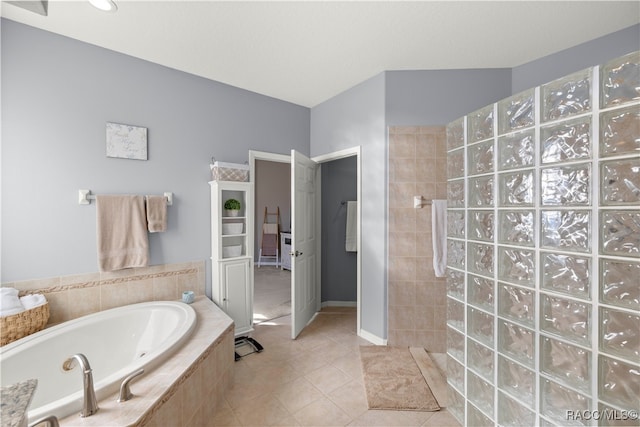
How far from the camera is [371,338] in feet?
8.59

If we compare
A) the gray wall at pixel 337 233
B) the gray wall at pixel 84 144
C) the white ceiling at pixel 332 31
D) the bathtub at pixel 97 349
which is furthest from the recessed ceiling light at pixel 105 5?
the gray wall at pixel 337 233

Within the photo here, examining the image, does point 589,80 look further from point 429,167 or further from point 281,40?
point 281,40

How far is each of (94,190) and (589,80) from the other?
121 inches

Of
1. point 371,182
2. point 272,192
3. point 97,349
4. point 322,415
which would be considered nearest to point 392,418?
point 322,415

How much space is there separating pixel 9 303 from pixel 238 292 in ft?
5.02

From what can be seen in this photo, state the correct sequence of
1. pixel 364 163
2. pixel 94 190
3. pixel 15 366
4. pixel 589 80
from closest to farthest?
pixel 589 80 → pixel 15 366 → pixel 94 190 → pixel 364 163

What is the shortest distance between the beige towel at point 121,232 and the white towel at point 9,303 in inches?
18.1

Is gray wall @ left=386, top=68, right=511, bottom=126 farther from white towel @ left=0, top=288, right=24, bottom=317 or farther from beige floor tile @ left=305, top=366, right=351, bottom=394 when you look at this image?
white towel @ left=0, top=288, right=24, bottom=317

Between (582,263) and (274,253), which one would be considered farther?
(274,253)

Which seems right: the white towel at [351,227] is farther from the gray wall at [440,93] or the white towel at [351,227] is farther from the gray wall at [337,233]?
the gray wall at [440,93]

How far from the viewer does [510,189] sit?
4.21 feet

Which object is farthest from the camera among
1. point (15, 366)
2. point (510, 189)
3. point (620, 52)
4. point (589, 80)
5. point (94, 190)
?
point (94, 190)

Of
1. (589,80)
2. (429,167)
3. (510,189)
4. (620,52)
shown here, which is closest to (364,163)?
(429,167)

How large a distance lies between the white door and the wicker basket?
1842 mm
